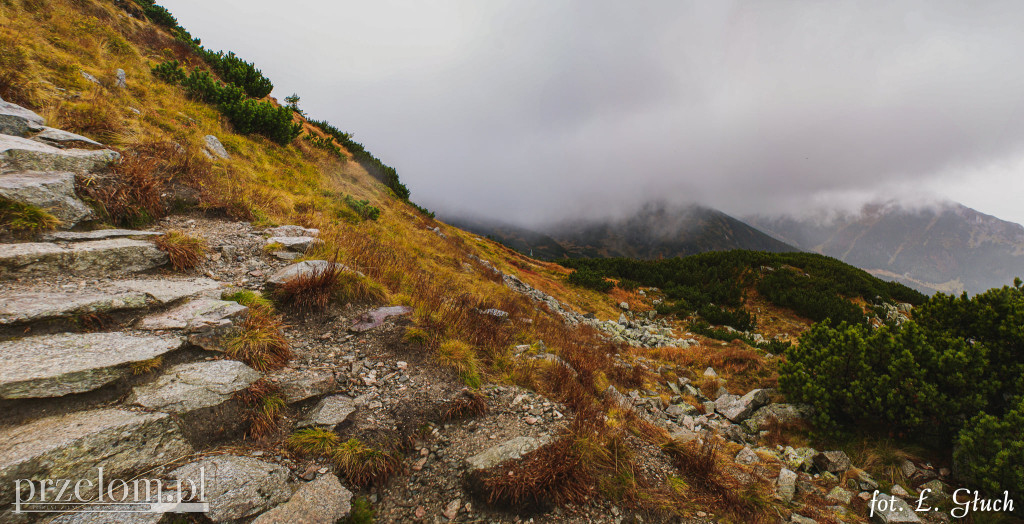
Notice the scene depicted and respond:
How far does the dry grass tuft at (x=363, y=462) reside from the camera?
3.25 m

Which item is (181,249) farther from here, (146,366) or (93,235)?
(146,366)

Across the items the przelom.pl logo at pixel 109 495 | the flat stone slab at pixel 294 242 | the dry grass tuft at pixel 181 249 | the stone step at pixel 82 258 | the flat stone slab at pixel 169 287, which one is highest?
the flat stone slab at pixel 294 242

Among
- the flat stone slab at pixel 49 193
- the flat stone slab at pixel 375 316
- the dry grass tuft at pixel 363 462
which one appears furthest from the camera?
the flat stone slab at pixel 375 316

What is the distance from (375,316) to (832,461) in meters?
7.44

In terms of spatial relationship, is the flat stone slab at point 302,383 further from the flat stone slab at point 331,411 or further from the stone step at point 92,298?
the stone step at point 92,298

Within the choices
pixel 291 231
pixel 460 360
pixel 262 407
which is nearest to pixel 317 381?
pixel 262 407

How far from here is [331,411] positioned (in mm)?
3777

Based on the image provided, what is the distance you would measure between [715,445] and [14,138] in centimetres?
1215

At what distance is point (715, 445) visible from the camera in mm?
5418

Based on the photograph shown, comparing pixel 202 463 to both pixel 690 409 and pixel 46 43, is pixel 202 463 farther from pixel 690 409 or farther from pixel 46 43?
pixel 46 43

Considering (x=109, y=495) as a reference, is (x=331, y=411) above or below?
above

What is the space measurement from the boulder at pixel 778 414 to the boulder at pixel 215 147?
14871 mm

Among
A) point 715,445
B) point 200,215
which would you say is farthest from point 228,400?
point 715,445

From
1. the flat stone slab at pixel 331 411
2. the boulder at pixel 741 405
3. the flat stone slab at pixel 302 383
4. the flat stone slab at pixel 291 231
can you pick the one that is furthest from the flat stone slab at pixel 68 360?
the boulder at pixel 741 405
